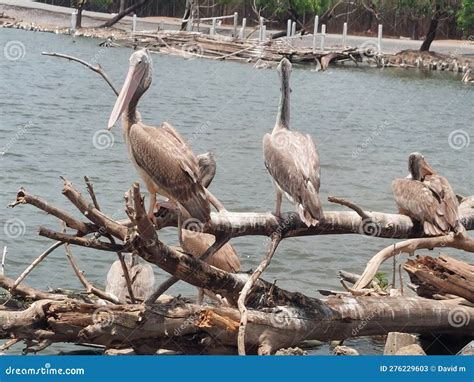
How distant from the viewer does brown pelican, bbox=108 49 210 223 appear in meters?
6.94

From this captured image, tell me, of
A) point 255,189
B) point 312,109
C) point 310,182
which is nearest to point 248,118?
point 312,109

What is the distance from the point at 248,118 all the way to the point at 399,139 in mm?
4123

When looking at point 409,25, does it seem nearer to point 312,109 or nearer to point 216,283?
point 312,109

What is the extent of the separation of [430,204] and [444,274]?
2.22 ft

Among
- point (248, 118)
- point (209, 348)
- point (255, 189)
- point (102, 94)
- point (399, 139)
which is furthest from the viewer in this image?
point (102, 94)

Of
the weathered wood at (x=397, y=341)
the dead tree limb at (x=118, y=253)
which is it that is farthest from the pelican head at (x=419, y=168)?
the dead tree limb at (x=118, y=253)

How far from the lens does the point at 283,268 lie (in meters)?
11.6

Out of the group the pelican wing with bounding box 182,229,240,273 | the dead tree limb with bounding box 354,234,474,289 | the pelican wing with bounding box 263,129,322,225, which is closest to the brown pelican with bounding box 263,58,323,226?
the pelican wing with bounding box 263,129,322,225

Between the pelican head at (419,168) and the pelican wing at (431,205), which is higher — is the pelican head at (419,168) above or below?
above

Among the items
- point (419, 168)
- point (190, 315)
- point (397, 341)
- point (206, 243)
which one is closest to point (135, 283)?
point (206, 243)

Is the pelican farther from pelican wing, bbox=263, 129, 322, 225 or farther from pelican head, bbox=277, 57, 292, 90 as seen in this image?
pelican head, bbox=277, 57, 292, 90

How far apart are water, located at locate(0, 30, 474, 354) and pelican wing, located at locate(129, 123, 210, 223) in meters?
Result: 1.96

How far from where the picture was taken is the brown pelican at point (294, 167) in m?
7.37

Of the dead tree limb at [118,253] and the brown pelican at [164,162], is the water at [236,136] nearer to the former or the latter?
the dead tree limb at [118,253]
